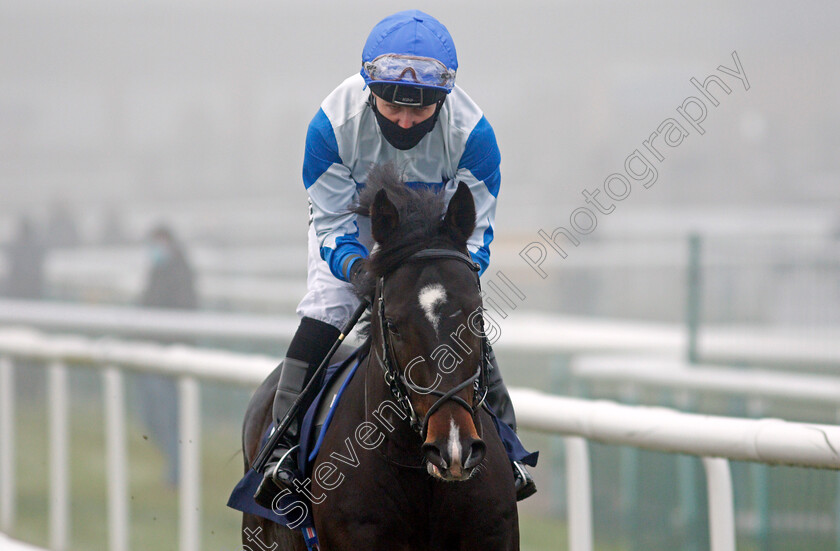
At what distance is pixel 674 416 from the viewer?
11.0 feet

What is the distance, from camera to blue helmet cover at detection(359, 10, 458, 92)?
280 centimetres

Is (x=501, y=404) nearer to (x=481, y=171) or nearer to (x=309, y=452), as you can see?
(x=309, y=452)

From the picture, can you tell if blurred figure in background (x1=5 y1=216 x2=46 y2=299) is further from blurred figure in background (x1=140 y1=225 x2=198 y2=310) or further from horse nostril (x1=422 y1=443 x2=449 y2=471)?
horse nostril (x1=422 y1=443 x2=449 y2=471)

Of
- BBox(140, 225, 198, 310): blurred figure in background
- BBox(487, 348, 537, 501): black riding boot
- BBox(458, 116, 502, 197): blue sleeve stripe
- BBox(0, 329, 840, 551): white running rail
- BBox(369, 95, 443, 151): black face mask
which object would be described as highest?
BBox(369, 95, 443, 151): black face mask

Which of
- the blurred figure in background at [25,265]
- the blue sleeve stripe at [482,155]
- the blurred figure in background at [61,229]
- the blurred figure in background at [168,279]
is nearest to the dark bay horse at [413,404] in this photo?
the blue sleeve stripe at [482,155]

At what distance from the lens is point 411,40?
281 cm

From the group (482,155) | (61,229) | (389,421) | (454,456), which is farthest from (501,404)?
(61,229)

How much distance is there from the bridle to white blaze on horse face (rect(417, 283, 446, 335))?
0.11 m

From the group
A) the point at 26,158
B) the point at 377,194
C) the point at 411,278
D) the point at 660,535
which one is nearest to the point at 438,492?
the point at 411,278

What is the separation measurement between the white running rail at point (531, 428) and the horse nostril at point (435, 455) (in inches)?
47.4

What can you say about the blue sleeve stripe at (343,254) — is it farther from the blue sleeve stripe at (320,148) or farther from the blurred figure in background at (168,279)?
the blurred figure in background at (168,279)

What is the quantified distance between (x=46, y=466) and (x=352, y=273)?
245 inches

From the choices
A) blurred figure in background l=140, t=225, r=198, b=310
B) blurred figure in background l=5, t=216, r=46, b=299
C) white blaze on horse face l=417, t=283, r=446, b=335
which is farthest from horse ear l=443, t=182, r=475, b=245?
blurred figure in background l=5, t=216, r=46, b=299

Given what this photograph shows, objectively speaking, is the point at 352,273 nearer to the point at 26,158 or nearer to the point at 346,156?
the point at 346,156
